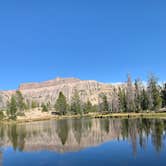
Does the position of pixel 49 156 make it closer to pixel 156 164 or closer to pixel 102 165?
pixel 102 165

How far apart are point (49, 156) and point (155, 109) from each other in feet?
287

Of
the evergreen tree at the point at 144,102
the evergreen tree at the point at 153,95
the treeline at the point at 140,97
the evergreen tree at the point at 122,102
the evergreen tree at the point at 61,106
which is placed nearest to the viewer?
the evergreen tree at the point at 153,95

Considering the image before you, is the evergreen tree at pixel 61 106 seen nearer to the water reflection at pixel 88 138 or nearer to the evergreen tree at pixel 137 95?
the evergreen tree at pixel 137 95

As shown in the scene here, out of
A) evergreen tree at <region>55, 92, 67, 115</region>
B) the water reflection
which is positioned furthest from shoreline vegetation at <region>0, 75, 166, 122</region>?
the water reflection

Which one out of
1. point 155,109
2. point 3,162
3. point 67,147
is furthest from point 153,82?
point 3,162

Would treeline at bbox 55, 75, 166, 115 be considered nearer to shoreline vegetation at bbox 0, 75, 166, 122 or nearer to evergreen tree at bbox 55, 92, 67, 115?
shoreline vegetation at bbox 0, 75, 166, 122

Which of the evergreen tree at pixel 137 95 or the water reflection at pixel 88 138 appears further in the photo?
the evergreen tree at pixel 137 95

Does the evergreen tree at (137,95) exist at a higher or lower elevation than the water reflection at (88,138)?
higher

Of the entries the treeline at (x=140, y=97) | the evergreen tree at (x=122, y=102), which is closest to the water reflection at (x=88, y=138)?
the treeline at (x=140, y=97)

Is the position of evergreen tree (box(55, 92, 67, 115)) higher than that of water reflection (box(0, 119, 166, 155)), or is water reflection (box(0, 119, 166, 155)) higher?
evergreen tree (box(55, 92, 67, 115))

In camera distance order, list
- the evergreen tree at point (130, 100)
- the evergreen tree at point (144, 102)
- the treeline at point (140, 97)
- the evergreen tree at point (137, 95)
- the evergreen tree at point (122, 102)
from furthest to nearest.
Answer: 1. the evergreen tree at point (122, 102)
2. the evergreen tree at point (130, 100)
3. the evergreen tree at point (137, 95)
4. the evergreen tree at point (144, 102)
5. the treeline at point (140, 97)

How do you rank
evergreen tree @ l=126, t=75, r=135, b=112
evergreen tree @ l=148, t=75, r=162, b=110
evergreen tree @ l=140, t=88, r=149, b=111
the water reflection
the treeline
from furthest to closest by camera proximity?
1. evergreen tree @ l=126, t=75, r=135, b=112
2. evergreen tree @ l=140, t=88, r=149, b=111
3. the treeline
4. evergreen tree @ l=148, t=75, r=162, b=110
5. the water reflection

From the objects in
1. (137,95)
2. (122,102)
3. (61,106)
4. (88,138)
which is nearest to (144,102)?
(137,95)

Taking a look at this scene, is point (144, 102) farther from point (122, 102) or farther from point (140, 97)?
point (122, 102)
